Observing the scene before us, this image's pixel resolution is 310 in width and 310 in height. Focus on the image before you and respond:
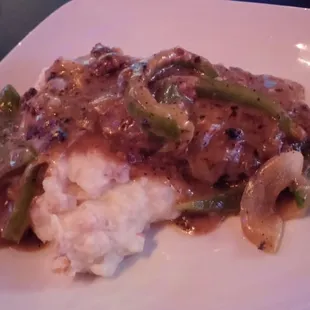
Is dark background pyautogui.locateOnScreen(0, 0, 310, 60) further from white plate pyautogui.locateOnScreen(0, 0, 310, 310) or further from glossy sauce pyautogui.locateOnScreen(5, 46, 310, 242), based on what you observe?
glossy sauce pyautogui.locateOnScreen(5, 46, 310, 242)

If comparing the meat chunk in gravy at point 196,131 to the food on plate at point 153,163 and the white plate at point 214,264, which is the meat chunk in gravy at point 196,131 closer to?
the food on plate at point 153,163

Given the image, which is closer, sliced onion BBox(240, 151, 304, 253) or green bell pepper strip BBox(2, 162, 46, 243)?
sliced onion BBox(240, 151, 304, 253)

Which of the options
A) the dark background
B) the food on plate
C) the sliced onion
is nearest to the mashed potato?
the food on plate

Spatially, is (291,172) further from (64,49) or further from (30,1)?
(30,1)

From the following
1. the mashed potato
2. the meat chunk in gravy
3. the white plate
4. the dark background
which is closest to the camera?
the white plate

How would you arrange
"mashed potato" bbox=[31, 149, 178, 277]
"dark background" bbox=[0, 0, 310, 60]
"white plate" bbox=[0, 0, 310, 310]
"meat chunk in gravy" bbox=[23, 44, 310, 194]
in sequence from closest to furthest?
"white plate" bbox=[0, 0, 310, 310] → "mashed potato" bbox=[31, 149, 178, 277] → "meat chunk in gravy" bbox=[23, 44, 310, 194] → "dark background" bbox=[0, 0, 310, 60]

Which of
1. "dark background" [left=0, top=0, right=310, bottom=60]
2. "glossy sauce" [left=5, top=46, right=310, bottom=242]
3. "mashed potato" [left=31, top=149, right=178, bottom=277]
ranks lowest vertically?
"dark background" [left=0, top=0, right=310, bottom=60]

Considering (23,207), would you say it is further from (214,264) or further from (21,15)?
(21,15)
